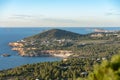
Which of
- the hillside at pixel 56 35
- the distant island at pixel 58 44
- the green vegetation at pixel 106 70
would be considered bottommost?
the distant island at pixel 58 44

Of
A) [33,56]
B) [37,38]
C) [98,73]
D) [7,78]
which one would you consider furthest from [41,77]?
[37,38]

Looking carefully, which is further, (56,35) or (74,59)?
(56,35)

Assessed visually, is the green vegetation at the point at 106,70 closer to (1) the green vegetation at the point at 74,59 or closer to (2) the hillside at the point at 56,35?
(1) the green vegetation at the point at 74,59

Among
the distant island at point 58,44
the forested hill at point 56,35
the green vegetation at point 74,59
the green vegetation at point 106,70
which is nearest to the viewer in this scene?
the green vegetation at point 106,70

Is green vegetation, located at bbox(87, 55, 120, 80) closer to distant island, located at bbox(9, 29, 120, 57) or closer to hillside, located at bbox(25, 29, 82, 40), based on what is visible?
distant island, located at bbox(9, 29, 120, 57)

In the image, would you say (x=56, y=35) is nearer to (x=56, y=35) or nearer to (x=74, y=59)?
(x=56, y=35)

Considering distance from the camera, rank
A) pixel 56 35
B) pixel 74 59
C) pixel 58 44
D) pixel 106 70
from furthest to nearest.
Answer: pixel 56 35, pixel 58 44, pixel 74 59, pixel 106 70

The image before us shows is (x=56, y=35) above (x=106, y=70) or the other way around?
the other way around

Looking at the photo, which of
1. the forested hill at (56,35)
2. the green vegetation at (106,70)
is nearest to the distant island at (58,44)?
the forested hill at (56,35)

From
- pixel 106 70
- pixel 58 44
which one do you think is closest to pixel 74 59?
pixel 58 44

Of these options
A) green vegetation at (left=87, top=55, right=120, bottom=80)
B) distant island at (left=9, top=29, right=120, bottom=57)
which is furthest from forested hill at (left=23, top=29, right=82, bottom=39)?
green vegetation at (left=87, top=55, right=120, bottom=80)
